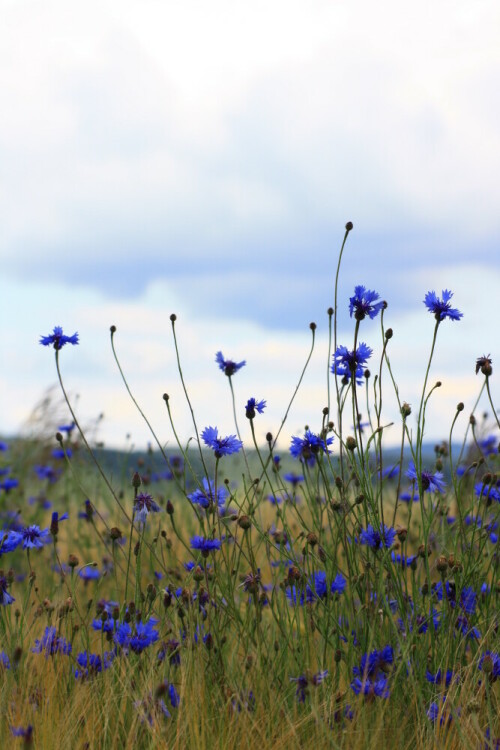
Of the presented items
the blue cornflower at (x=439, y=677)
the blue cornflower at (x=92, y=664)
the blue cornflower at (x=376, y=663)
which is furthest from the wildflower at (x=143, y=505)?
the blue cornflower at (x=439, y=677)

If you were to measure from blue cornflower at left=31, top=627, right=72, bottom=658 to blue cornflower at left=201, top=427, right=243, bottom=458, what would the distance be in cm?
79

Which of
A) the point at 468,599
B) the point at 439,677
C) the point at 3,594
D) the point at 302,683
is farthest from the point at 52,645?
the point at 468,599

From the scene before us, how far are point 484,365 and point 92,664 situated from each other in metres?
1.56

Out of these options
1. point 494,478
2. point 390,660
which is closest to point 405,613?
point 390,660

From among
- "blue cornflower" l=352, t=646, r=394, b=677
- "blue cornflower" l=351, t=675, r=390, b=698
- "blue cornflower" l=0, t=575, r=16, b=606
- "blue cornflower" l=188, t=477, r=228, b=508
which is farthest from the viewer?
"blue cornflower" l=0, t=575, r=16, b=606

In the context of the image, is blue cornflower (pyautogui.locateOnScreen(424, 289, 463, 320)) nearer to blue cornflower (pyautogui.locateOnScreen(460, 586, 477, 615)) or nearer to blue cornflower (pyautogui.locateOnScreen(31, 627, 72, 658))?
blue cornflower (pyautogui.locateOnScreen(460, 586, 477, 615))

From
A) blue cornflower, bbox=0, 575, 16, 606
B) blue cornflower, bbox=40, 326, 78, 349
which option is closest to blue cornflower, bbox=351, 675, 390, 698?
blue cornflower, bbox=0, 575, 16, 606

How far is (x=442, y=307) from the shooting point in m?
2.76

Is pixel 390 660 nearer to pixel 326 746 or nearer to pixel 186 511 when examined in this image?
pixel 326 746

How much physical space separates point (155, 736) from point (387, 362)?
1.30 m

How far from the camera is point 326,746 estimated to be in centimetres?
228

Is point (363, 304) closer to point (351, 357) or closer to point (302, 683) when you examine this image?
point (351, 357)

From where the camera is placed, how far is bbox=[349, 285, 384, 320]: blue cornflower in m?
2.64

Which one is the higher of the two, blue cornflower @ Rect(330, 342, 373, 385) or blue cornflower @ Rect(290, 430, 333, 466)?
blue cornflower @ Rect(330, 342, 373, 385)
